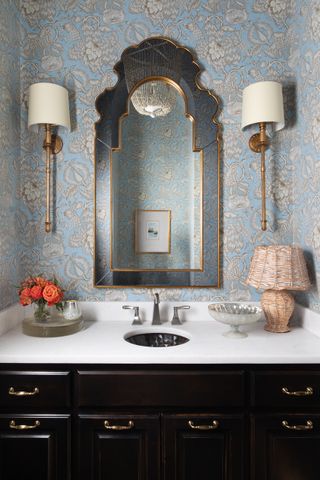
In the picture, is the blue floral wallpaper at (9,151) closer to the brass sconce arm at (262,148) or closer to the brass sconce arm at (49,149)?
the brass sconce arm at (49,149)

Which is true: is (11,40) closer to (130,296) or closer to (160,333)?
(130,296)

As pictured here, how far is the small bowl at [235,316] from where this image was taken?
5.29ft

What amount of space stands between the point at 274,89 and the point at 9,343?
1783 millimetres

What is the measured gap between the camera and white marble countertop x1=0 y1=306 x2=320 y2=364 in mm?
1423

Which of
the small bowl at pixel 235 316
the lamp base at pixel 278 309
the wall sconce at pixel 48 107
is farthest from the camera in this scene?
the wall sconce at pixel 48 107
